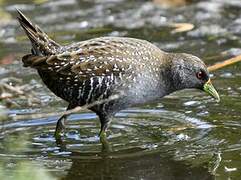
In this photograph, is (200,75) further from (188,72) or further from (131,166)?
(131,166)

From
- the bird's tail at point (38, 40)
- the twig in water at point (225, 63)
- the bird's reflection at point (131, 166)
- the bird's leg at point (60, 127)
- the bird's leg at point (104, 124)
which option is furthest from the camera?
the twig in water at point (225, 63)

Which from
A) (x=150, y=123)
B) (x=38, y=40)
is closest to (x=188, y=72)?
(x=150, y=123)

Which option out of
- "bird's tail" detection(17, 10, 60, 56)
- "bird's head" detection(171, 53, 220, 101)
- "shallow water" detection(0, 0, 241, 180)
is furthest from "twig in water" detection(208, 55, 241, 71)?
"bird's tail" detection(17, 10, 60, 56)

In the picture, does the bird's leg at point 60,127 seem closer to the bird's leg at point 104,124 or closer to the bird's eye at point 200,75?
the bird's leg at point 104,124

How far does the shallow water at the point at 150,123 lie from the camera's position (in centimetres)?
534

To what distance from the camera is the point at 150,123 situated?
6.43 metres

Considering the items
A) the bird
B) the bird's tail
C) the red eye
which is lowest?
the red eye

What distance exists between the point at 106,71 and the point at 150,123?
0.89m

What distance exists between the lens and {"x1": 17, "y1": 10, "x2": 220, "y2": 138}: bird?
5.77 meters

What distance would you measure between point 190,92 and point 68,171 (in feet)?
7.73

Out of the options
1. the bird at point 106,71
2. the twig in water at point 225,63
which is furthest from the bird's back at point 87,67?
the twig in water at point 225,63

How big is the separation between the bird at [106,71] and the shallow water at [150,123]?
1.05 ft

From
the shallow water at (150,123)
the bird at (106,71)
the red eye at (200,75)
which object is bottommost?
the shallow water at (150,123)

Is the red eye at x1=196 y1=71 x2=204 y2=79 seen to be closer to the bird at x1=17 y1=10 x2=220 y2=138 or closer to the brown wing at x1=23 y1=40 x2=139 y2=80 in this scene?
the bird at x1=17 y1=10 x2=220 y2=138
